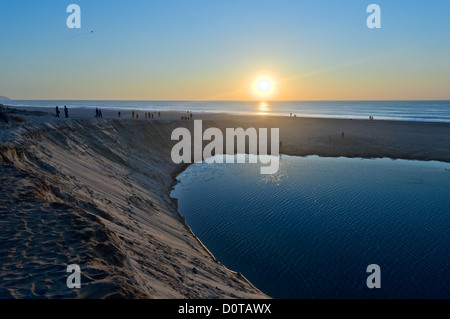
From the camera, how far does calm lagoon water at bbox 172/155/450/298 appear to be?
11.3m

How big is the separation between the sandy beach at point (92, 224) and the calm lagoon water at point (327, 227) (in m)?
1.66

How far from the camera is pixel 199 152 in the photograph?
125ft

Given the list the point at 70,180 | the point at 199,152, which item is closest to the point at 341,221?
the point at 70,180

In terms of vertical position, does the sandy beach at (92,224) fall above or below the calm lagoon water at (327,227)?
above

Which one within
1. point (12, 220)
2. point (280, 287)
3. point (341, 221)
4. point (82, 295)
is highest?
point (12, 220)

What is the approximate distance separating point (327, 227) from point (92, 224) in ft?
42.2

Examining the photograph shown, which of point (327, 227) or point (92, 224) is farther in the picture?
point (327, 227)

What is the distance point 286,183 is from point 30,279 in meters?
20.7

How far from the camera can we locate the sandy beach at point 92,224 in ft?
19.9

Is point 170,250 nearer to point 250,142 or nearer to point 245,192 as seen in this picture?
point 245,192

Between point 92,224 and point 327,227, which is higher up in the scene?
point 92,224

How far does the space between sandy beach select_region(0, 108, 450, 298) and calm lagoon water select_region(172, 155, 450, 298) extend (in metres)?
1.66

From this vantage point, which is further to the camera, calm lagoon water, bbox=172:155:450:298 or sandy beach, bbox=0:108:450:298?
calm lagoon water, bbox=172:155:450:298

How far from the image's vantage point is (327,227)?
51.3 ft
